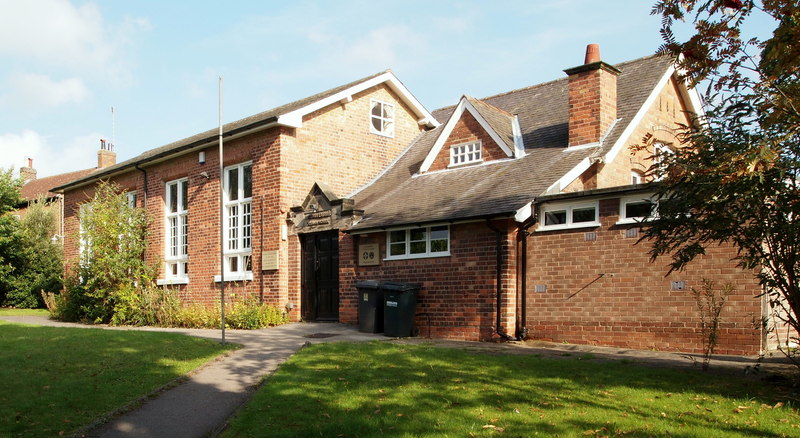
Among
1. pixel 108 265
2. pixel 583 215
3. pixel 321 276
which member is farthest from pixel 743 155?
pixel 108 265

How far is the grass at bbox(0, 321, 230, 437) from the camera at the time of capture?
764cm

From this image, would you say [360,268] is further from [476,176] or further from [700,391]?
[700,391]

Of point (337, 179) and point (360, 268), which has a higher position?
point (337, 179)

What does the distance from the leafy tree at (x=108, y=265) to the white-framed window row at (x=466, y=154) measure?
1023 centimetres

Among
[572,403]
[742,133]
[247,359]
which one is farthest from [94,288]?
[742,133]

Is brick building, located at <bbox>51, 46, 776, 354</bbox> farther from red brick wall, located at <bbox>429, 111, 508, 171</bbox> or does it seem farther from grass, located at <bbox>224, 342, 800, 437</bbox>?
grass, located at <bbox>224, 342, 800, 437</bbox>

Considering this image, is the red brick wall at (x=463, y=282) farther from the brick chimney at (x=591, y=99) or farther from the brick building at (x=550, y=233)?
the brick chimney at (x=591, y=99)

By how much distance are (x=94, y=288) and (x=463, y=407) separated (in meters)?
16.9

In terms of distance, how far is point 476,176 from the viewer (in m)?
16.5

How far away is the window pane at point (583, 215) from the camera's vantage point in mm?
12977

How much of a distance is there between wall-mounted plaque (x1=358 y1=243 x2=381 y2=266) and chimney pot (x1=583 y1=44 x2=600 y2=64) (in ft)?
21.5

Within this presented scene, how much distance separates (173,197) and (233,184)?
143 inches

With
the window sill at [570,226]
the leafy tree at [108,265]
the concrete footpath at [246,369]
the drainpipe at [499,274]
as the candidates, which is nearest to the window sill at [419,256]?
the drainpipe at [499,274]

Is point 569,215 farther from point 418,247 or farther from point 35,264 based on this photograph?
point 35,264
